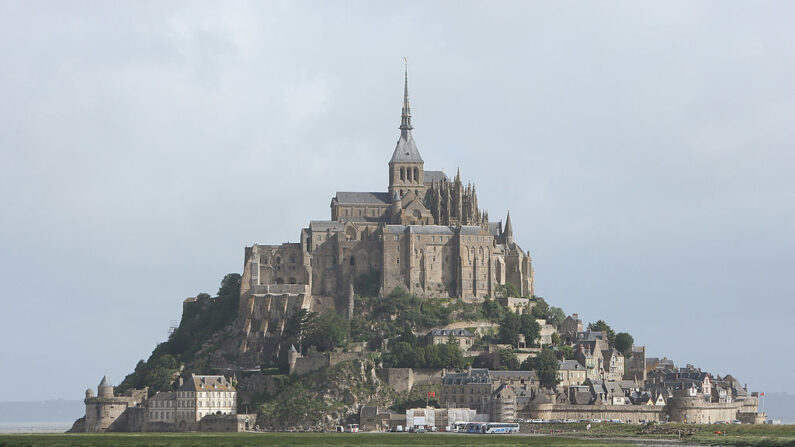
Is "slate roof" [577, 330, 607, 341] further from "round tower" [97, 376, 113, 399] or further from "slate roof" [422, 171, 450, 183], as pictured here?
"round tower" [97, 376, 113, 399]

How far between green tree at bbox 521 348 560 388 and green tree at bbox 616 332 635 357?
63.7 ft

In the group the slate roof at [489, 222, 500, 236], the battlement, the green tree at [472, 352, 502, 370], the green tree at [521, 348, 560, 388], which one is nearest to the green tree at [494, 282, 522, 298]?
the slate roof at [489, 222, 500, 236]

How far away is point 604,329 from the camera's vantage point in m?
147

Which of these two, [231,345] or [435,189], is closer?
[231,345]

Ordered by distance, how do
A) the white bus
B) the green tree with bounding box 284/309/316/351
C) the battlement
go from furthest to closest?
the battlement, the green tree with bounding box 284/309/316/351, the white bus

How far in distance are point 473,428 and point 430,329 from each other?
1807 cm

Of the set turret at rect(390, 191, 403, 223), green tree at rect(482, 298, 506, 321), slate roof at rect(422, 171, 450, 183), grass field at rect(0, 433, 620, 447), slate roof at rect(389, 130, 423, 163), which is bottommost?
grass field at rect(0, 433, 620, 447)

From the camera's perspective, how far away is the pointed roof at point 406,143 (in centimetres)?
15012

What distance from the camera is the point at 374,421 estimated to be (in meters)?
120

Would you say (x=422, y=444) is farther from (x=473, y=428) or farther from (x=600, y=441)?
(x=473, y=428)

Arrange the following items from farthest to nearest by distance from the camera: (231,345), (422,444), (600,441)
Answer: (231,345)
(600,441)
(422,444)

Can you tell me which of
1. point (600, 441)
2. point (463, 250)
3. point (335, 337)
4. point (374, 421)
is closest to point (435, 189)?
point (463, 250)

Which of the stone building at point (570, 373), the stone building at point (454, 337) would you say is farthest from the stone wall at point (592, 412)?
the stone building at point (454, 337)

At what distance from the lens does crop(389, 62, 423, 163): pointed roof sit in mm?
150125
